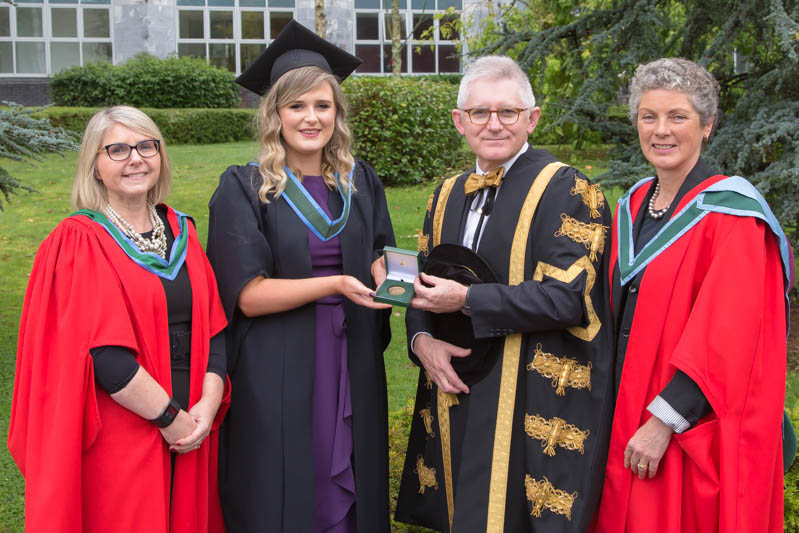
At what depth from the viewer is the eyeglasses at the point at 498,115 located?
2.86 metres

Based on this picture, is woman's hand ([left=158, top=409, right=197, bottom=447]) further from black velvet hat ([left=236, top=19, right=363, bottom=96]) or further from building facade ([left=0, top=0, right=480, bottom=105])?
building facade ([left=0, top=0, right=480, bottom=105])

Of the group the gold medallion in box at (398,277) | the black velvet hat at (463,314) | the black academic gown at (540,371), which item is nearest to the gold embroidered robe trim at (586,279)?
the black academic gown at (540,371)

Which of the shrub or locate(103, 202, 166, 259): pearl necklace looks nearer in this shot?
locate(103, 202, 166, 259): pearl necklace

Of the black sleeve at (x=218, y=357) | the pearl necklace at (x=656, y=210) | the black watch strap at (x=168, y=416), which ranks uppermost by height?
the pearl necklace at (x=656, y=210)

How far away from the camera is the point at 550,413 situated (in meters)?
2.83

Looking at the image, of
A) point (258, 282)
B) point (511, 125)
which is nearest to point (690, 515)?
point (511, 125)

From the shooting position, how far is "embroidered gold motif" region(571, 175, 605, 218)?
112 inches

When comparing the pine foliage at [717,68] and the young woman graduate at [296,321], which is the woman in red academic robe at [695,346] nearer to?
the young woman graduate at [296,321]

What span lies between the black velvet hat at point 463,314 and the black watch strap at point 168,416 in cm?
103

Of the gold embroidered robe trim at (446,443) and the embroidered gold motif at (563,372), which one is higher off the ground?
the embroidered gold motif at (563,372)

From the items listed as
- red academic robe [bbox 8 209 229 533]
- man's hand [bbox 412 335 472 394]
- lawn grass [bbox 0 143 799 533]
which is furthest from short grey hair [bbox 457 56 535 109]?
lawn grass [bbox 0 143 799 533]

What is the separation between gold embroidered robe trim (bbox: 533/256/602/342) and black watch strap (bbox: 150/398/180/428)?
4.49ft

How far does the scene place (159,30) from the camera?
81.7ft

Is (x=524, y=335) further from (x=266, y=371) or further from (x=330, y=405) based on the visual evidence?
(x=266, y=371)
